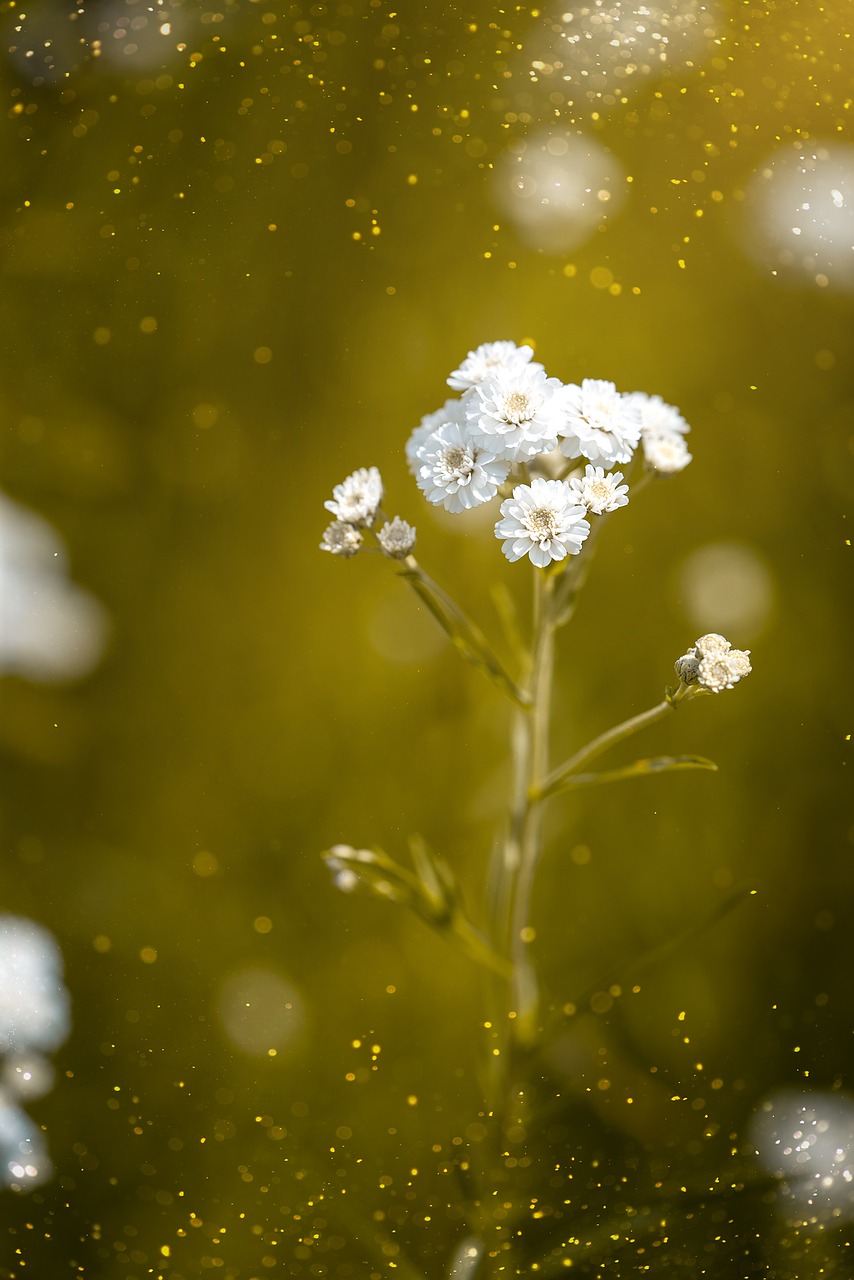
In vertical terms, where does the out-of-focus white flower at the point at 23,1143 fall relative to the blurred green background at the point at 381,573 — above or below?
below

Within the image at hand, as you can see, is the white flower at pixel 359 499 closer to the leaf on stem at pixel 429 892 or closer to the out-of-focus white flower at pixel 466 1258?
the leaf on stem at pixel 429 892

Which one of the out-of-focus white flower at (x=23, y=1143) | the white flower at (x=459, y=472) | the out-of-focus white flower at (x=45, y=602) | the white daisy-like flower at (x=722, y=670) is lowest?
the out-of-focus white flower at (x=23, y=1143)

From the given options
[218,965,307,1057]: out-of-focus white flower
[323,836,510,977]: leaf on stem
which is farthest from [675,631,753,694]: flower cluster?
[218,965,307,1057]: out-of-focus white flower

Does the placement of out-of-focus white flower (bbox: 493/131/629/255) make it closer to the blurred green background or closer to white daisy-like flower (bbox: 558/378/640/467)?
the blurred green background

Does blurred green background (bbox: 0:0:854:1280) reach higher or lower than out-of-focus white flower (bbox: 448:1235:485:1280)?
higher

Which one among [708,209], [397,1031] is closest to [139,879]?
→ [397,1031]

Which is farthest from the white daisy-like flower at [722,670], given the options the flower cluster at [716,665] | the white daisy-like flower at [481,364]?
the white daisy-like flower at [481,364]

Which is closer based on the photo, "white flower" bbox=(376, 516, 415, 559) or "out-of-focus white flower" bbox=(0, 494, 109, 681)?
"white flower" bbox=(376, 516, 415, 559)
